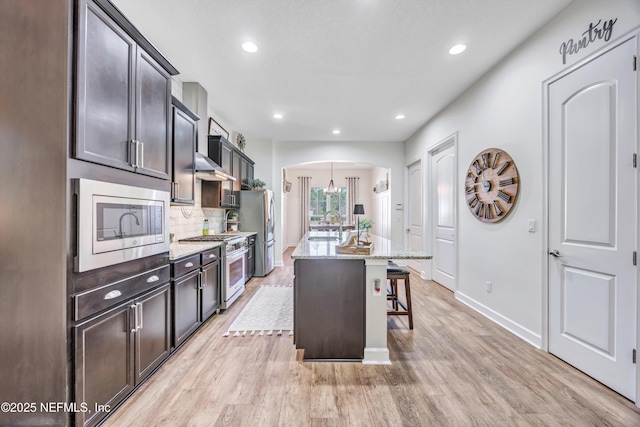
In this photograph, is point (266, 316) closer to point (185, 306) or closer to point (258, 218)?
point (185, 306)

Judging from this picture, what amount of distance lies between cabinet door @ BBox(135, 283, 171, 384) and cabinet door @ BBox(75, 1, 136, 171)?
983 millimetres

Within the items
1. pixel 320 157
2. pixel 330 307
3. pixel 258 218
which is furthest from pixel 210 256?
pixel 320 157

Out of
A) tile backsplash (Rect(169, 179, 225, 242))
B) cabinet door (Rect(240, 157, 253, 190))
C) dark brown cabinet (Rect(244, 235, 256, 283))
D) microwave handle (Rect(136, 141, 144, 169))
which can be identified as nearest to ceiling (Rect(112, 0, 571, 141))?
cabinet door (Rect(240, 157, 253, 190))

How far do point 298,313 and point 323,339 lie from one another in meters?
0.31

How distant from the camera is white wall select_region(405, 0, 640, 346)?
2078 mm

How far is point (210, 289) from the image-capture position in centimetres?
294

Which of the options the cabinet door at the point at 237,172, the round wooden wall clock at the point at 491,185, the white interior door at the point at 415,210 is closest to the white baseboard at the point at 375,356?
the round wooden wall clock at the point at 491,185

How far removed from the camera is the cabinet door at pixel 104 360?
1.34 meters

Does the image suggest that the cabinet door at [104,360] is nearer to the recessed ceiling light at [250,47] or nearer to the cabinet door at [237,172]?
the recessed ceiling light at [250,47]

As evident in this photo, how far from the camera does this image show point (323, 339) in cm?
216

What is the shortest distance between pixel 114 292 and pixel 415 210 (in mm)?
5189

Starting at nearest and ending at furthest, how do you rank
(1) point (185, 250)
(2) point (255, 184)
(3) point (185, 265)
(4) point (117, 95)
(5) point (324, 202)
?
(4) point (117, 95)
(3) point (185, 265)
(1) point (185, 250)
(2) point (255, 184)
(5) point (324, 202)

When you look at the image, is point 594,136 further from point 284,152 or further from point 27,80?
point 284,152

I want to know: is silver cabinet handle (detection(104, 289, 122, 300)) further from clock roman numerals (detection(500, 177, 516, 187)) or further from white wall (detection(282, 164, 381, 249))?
white wall (detection(282, 164, 381, 249))
